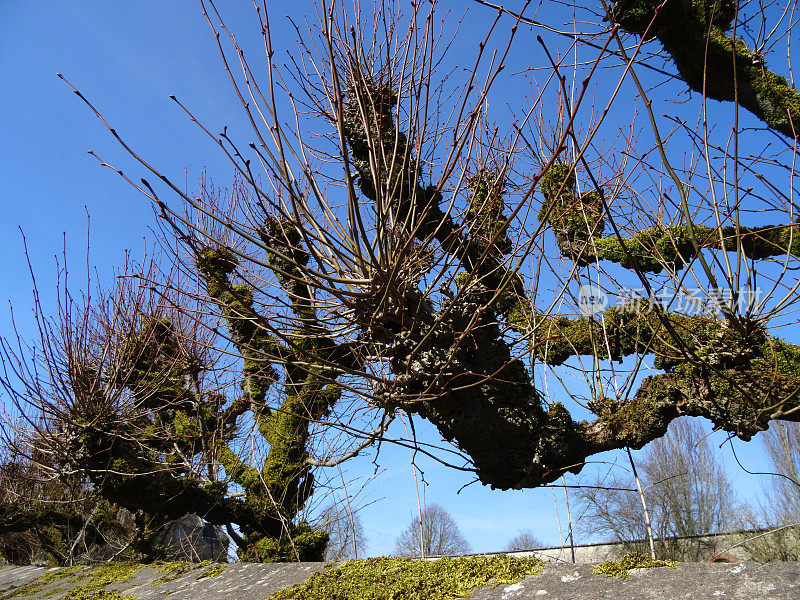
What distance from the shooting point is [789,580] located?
5.06ft

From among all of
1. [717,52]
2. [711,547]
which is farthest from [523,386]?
[711,547]

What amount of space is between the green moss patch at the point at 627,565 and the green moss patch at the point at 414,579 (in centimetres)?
28

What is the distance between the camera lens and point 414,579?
2320 mm

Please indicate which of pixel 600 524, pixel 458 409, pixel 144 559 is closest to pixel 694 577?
pixel 458 409

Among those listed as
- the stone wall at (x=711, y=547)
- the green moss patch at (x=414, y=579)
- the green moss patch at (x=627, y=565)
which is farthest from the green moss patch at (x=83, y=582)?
the stone wall at (x=711, y=547)

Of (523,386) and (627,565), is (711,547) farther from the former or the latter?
(627,565)

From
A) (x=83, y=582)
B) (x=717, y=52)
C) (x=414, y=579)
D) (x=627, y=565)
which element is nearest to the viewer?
(x=627, y=565)

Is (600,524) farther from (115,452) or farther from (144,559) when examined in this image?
(115,452)

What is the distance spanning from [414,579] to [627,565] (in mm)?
953

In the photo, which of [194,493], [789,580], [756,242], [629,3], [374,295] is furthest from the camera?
[194,493]

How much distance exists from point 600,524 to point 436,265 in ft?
58.8

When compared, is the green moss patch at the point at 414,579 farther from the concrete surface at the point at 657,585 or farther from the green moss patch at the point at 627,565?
the green moss patch at the point at 627,565

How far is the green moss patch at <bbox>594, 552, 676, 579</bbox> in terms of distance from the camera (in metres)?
1.88

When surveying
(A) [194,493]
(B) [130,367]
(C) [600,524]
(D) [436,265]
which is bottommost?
(C) [600,524]
